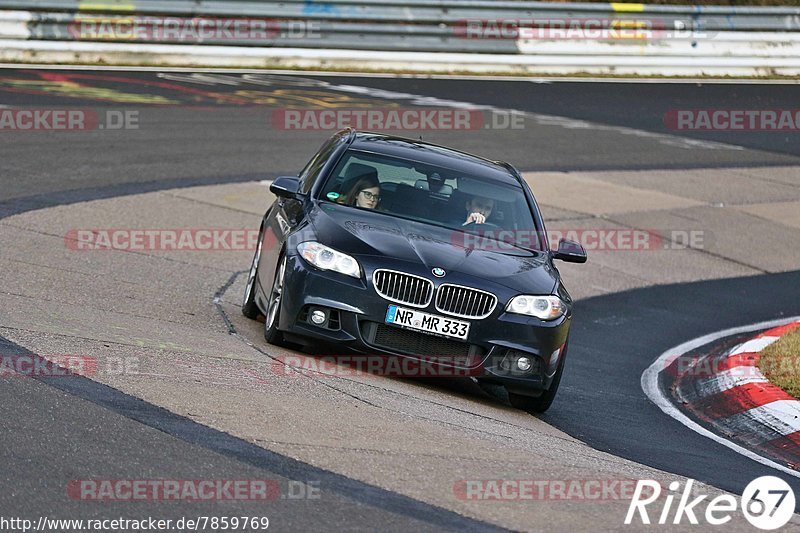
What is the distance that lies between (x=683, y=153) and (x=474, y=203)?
504 inches

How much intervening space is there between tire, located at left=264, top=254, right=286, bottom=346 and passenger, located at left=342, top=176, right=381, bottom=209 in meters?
0.80

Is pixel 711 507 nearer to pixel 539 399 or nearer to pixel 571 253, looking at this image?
pixel 539 399

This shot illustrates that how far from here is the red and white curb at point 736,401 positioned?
868 centimetres

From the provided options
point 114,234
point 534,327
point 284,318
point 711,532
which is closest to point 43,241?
point 114,234

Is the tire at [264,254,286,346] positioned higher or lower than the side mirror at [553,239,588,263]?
lower

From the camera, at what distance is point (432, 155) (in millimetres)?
10336

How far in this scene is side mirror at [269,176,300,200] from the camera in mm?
9758

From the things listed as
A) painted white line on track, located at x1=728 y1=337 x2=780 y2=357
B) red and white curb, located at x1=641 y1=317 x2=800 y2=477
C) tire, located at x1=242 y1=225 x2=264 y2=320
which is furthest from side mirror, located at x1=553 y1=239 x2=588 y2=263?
tire, located at x1=242 y1=225 x2=264 y2=320

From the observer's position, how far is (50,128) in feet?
58.4

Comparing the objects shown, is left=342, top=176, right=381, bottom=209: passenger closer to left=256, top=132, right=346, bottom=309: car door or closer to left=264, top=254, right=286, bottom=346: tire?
left=256, top=132, right=346, bottom=309: car door

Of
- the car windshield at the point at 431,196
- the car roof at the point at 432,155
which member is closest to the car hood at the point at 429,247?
the car windshield at the point at 431,196

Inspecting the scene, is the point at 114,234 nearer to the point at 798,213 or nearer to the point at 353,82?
the point at 798,213

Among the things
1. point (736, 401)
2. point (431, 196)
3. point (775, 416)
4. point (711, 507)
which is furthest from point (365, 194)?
point (711, 507)

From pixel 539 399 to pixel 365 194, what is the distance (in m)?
2.01
